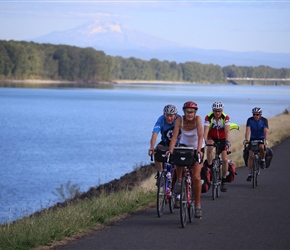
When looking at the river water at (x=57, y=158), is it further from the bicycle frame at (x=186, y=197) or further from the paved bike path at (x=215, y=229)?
the bicycle frame at (x=186, y=197)

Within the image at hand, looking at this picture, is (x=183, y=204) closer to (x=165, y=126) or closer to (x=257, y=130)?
(x=165, y=126)

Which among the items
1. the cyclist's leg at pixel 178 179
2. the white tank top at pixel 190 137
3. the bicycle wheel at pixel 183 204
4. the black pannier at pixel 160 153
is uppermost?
the white tank top at pixel 190 137

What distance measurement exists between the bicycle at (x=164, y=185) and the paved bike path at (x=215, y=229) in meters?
0.19

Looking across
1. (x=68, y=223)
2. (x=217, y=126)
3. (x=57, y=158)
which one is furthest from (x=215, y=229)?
(x=57, y=158)

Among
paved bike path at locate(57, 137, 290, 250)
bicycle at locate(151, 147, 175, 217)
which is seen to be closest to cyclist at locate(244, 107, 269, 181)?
paved bike path at locate(57, 137, 290, 250)

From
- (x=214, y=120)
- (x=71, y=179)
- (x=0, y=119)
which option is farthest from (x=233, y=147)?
(x=0, y=119)

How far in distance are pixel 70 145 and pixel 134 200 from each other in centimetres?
3454

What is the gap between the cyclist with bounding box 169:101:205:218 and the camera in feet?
37.6

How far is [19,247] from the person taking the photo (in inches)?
362

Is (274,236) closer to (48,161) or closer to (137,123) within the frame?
(48,161)

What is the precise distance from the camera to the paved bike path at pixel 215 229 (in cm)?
989

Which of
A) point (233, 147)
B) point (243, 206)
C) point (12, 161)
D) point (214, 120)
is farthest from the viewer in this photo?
point (12, 161)

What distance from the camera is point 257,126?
17.4 meters

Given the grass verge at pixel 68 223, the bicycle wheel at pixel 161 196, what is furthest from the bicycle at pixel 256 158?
the bicycle wheel at pixel 161 196
